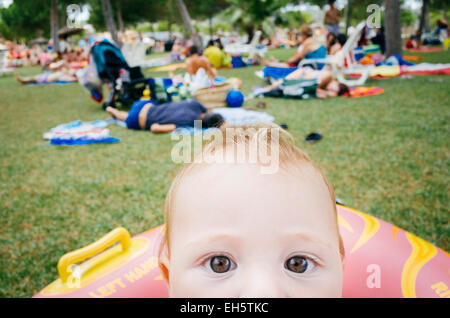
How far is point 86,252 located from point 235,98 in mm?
4404

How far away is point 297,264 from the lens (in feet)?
2.32

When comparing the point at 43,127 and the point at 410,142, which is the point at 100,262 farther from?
the point at 43,127

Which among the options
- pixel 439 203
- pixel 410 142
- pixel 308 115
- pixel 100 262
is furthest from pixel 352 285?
pixel 308 115

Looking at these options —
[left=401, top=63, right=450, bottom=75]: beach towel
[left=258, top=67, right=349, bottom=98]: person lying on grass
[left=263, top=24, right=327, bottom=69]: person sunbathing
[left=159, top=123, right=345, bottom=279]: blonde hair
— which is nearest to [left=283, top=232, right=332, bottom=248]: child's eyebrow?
[left=159, top=123, right=345, bottom=279]: blonde hair

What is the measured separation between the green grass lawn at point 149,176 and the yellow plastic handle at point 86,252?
45cm

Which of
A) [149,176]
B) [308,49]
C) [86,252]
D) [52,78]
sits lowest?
[149,176]

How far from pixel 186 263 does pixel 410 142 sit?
125 inches

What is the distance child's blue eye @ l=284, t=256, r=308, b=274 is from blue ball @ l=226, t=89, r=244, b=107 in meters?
4.95

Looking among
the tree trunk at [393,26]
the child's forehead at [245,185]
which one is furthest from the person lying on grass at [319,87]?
the child's forehead at [245,185]

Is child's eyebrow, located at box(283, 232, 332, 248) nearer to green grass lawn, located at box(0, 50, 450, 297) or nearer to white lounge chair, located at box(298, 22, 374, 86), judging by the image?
green grass lawn, located at box(0, 50, 450, 297)

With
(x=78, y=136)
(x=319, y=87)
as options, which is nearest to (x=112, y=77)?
(x=78, y=136)

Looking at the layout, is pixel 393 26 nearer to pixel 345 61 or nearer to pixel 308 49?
pixel 345 61

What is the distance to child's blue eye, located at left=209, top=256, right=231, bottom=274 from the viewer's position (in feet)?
2.31

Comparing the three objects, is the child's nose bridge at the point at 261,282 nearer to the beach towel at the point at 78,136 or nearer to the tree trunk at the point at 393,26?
the beach towel at the point at 78,136
